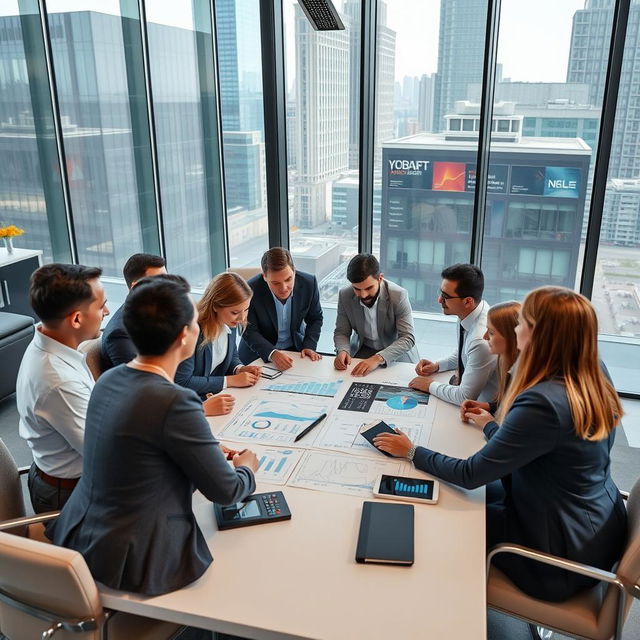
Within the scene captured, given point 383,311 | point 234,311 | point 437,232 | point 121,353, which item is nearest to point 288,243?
point 437,232

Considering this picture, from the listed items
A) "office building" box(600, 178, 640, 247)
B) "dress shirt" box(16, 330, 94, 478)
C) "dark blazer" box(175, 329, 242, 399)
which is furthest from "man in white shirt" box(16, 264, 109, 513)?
"office building" box(600, 178, 640, 247)

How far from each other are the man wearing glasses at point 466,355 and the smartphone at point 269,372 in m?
0.64

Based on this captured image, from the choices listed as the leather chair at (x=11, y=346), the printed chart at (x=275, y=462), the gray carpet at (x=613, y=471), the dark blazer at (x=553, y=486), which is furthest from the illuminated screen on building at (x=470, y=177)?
the leather chair at (x=11, y=346)

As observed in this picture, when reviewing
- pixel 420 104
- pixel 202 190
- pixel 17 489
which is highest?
pixel 420 104

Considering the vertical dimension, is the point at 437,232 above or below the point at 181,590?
above

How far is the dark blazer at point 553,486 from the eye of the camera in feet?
5.85

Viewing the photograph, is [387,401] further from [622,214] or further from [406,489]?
[622,214]

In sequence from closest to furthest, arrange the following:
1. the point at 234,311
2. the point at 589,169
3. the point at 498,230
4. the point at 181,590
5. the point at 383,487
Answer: the point at 181,590
the point at 383,487
the point at 234,311
the point at 589,169
the point at 498,230

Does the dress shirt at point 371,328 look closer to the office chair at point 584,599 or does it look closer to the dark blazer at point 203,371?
the dark blazer at point 203,371

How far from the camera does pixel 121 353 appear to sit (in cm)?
261

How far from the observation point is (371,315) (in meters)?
3.55

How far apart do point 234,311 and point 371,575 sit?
1466 millimetres

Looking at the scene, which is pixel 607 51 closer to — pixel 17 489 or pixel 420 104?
pixel 420 104

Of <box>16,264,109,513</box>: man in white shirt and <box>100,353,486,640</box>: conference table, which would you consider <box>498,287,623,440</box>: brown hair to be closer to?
<box>100,353,486,640</box>: conference table
